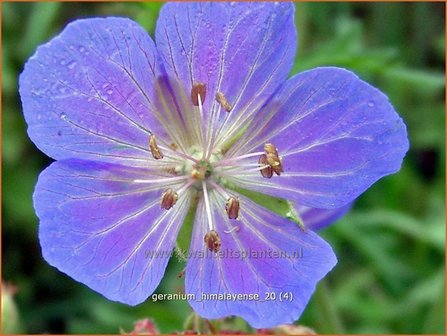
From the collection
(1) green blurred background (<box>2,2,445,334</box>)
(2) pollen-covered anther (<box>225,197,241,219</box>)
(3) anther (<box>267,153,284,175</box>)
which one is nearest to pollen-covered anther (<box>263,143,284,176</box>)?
(3) anther (<box>267,153,284,175</box>)

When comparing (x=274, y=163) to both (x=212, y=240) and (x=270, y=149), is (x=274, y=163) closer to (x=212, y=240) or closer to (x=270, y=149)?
(x=270, y=149)

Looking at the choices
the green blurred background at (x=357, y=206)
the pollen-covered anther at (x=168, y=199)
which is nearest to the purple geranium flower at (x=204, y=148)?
the pollen-covered anther at (x=168, y=199)

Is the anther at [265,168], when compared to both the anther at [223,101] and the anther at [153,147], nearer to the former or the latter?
the anther at [223,101]

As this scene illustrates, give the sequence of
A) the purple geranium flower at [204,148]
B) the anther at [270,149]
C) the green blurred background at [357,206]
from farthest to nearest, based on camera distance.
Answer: the green blurred background at [357,206] → the anther at [270,149] → the purple geranium flower at [204,148]

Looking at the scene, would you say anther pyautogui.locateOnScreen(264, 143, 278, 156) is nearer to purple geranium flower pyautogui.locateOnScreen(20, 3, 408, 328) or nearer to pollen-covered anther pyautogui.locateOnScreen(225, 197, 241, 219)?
purple geranium flower pyautogui.locateOnScreen(20, 3, 408, 328)

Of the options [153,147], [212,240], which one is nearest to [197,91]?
[153,147]

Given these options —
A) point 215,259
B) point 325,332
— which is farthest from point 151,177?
point 325,332

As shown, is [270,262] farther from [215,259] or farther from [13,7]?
[13,7]
